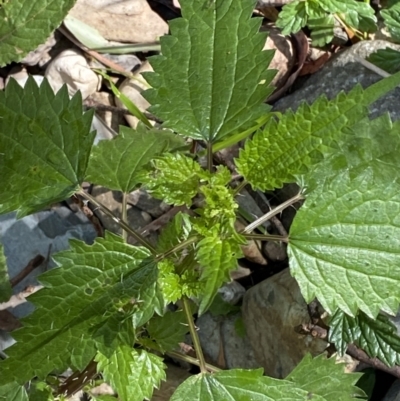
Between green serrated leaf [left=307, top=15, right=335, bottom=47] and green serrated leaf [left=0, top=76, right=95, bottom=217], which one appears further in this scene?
green serrated leaf [left=307, top=15, right=335, bottom=47]

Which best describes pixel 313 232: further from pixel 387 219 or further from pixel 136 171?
pixel 136 171

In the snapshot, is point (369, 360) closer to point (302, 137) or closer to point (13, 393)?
point (302, 137)

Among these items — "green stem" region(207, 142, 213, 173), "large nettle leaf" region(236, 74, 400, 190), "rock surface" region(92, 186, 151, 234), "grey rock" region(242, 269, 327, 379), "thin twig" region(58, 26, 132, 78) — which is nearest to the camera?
"large nettle leaf" region(236, 74, 400, 190)

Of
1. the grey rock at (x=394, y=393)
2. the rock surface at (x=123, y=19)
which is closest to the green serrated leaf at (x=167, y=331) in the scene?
the grey rock at (x=394, y=393)

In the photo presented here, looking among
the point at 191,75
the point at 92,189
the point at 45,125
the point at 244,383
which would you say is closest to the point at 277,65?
the point at 92,189

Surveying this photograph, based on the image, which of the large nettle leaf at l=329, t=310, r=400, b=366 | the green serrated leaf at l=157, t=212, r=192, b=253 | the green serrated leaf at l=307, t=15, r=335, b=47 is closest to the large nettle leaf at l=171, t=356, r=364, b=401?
the large nettle leaf at l=329, t=310, r=400, b=366

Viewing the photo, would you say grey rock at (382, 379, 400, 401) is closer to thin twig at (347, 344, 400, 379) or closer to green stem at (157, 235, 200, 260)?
thin twig at (347, 344, 400, 379)

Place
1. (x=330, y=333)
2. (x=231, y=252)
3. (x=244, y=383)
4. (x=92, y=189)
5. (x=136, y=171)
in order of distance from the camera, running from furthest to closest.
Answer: (x=92, y=189)
(x=330, y=333)
(x=136, y=171)
(x=244, y=383)
(x=231, y=252)
